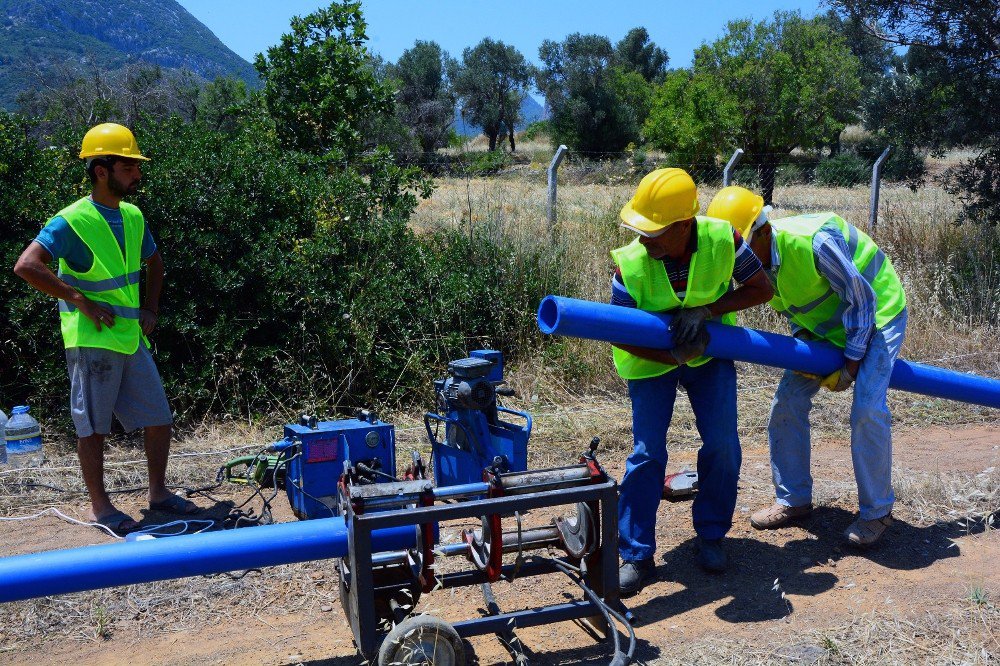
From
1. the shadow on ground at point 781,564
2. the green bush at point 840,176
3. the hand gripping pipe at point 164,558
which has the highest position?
the green bush at point 840,176

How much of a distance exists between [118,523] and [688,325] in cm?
317

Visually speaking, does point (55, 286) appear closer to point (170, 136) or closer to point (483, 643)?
point (483, 643)

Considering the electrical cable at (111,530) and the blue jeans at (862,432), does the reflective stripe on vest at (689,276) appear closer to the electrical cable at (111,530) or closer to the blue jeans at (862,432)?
the blue jeans at (862,432)

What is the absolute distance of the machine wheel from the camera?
3107 millimetres

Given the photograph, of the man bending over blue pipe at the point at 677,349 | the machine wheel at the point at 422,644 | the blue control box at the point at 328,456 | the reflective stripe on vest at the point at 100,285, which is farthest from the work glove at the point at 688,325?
the reflective stripe on vest at the point at 100,285

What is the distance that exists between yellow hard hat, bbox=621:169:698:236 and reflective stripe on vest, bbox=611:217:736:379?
0.17 m

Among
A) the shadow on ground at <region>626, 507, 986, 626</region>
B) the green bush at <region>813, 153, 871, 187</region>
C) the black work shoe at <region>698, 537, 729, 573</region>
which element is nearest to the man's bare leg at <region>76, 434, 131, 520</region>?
the shadow on ground at <region>626, 507, 986, 626</region>

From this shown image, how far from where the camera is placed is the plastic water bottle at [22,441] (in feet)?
19.6

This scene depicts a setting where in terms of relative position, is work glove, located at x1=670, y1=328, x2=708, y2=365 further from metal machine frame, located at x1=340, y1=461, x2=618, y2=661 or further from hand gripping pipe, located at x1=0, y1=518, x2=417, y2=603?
hand gripping pipe, located at x1=0, y1=518, x2=417, y2=603

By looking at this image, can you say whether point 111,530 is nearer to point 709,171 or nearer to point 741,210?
point 741,210

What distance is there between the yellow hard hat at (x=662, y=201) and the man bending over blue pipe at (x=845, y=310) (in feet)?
1.46

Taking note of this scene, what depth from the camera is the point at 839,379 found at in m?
4.31

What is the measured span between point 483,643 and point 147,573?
4.49 ft

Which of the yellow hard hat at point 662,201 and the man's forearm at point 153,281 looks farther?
the man's forearm at point 153,281
